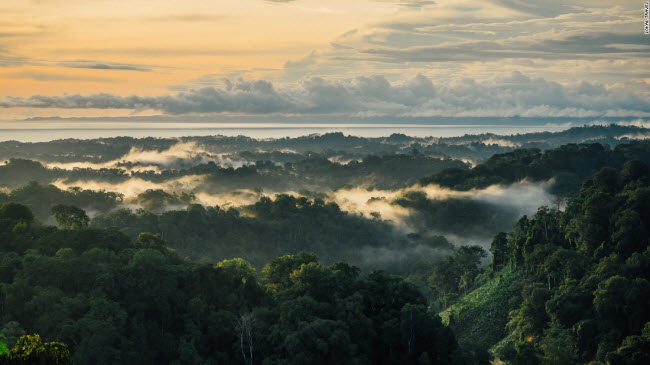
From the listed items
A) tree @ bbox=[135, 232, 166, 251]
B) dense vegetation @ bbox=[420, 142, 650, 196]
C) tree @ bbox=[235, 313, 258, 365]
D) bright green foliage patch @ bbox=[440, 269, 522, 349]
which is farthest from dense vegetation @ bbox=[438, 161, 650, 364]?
dense vegetation @ bbox=[420, 142, 650, 196]

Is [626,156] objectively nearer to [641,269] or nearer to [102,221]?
[641,269]

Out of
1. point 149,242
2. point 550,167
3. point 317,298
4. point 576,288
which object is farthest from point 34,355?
point 550,167

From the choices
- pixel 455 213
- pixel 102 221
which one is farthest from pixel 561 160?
pixel 102 221

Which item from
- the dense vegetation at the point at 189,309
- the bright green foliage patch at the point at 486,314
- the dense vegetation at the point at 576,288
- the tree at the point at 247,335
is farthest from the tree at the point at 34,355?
the bright green foliage patch at the point at 486,314

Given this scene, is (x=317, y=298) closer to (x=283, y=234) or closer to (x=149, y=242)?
(x=149, y=242)

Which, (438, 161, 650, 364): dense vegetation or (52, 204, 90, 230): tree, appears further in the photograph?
(52, 204, 90, 230): tree

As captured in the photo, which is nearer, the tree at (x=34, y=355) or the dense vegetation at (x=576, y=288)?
the tree at (x=34, y=355)

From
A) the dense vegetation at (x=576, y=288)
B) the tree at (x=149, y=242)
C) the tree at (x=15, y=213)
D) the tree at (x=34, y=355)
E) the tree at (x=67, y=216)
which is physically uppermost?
the tree at (x=34, y=355)

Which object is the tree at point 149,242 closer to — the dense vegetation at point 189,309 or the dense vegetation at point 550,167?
the dense vegetation at point 189,309

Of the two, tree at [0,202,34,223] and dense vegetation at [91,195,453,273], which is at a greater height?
tree at [0,202,34,223]

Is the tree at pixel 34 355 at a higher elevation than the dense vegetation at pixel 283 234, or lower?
higher

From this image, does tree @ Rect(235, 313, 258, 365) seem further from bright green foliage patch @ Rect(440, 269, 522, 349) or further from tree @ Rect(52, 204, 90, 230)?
bright green foliage patch @ Rect(440, 269, 522, 349)
